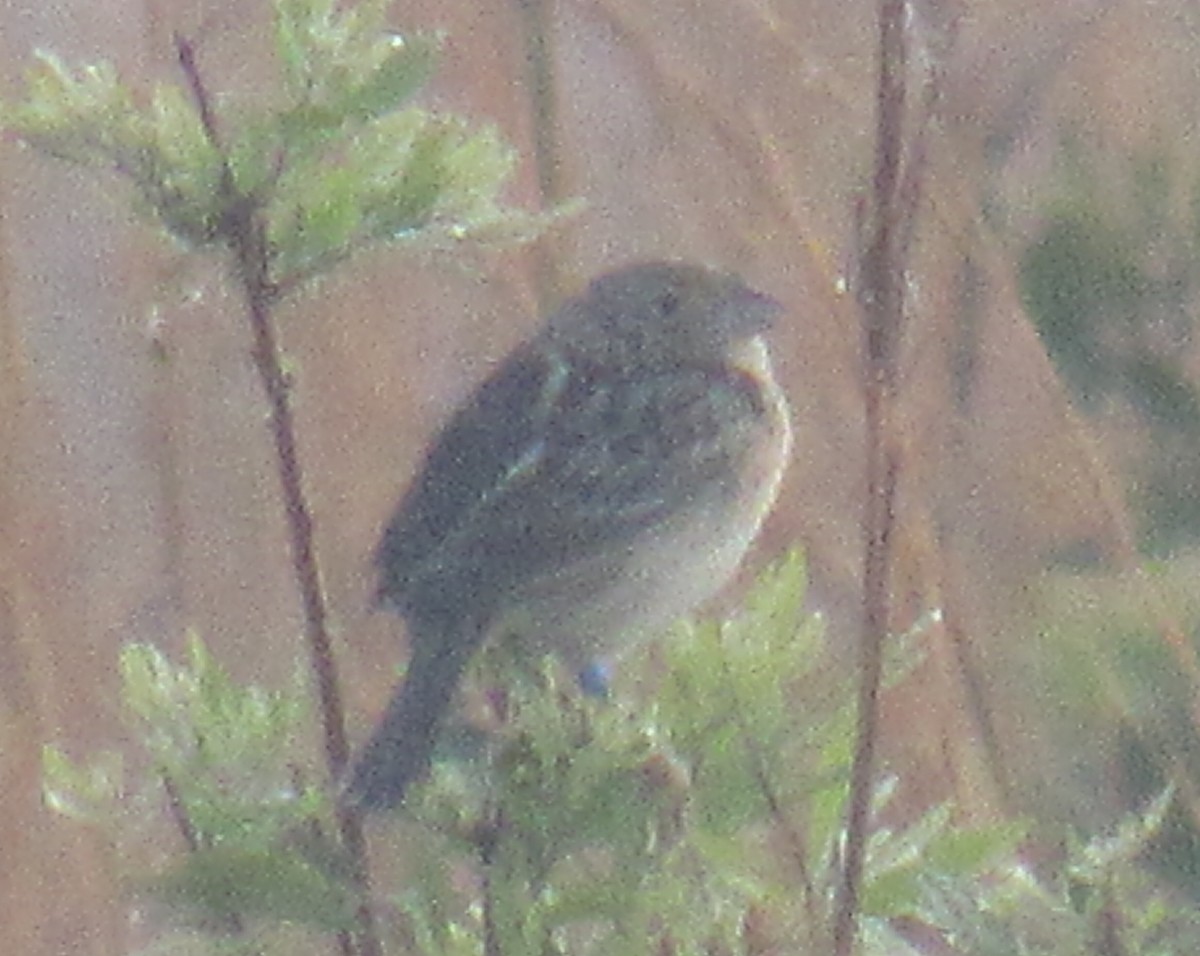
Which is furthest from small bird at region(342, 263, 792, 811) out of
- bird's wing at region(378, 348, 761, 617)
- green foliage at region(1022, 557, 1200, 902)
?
green foliage at region(1022, 557, 1200, 902)

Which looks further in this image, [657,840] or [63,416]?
[63,416]

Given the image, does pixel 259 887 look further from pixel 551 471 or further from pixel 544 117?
pixel 544 117

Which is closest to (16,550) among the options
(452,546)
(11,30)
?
(11,30)

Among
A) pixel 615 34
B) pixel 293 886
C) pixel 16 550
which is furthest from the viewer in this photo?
pixel 16 550

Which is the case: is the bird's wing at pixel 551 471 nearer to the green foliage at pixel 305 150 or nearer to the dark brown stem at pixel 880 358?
the green foliage at pixel 305 150

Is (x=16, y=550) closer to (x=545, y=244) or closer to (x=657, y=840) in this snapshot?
(x=545, y=244)
